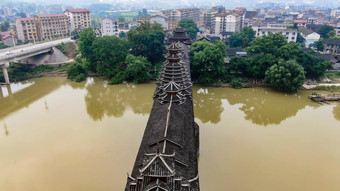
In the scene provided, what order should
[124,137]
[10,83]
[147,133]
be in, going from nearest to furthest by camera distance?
1. [147,133]
2. [124,137]
3. [10,83]

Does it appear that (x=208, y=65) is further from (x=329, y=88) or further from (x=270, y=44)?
(x=329, y=88)

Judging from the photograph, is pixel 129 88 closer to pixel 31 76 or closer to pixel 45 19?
pixel 31 76

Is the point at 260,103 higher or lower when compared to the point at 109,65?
lower

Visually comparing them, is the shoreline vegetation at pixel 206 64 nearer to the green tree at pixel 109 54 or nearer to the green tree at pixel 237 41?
the green tree at pixel 109 54

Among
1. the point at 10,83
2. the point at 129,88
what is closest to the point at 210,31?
the point at 129,88

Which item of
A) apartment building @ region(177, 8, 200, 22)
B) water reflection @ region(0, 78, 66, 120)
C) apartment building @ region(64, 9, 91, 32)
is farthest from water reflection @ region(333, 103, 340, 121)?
apartment building @ region(177, 8, 200, 22)

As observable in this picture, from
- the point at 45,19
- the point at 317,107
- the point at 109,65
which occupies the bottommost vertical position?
the point at 317,107

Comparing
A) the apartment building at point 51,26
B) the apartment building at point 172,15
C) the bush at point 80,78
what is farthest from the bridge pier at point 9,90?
the apartment building at point 172,15

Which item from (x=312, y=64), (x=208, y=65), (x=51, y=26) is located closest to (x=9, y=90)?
(x=208, y=65)
